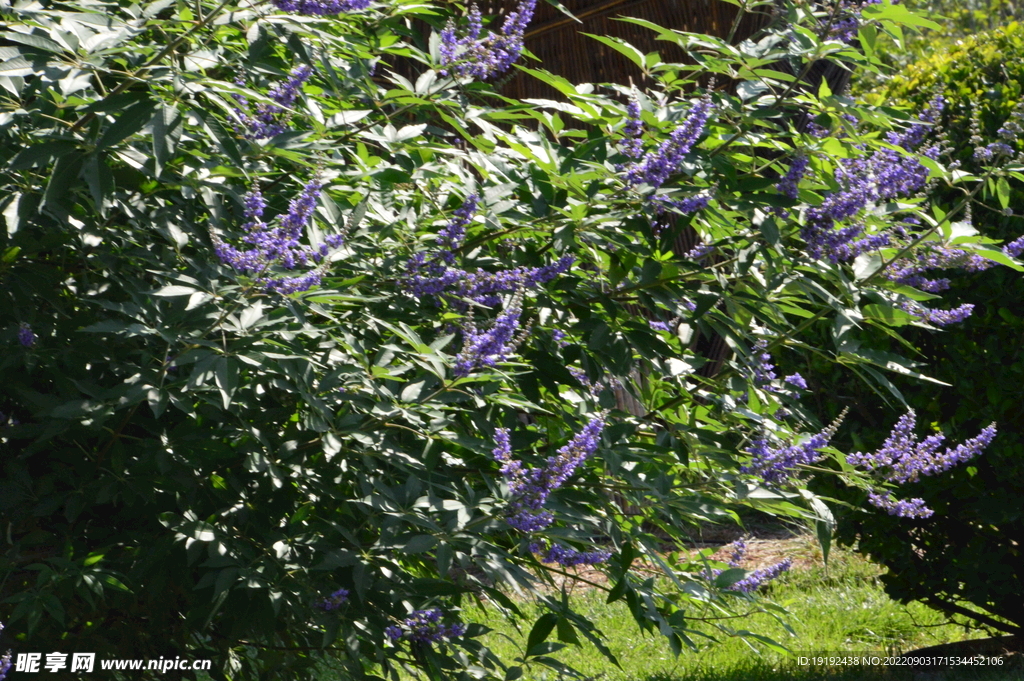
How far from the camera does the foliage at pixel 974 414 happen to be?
461 centimetres

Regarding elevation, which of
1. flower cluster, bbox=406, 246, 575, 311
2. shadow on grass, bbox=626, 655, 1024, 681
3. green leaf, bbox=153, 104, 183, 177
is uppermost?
green leaf, bbox=153, 104, 183, 177

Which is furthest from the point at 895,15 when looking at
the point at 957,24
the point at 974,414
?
the point at 957,24

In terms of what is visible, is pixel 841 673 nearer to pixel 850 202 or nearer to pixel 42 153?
pixel 850 202

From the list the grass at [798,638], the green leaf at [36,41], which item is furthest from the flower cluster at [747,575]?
the green leaf at [36,41]

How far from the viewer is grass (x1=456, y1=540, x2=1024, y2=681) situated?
16.6 feet

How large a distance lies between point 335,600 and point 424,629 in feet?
0.84

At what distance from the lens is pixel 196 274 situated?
2340mm

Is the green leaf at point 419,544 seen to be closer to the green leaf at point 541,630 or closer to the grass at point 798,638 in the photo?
the green leaf at point 541,630

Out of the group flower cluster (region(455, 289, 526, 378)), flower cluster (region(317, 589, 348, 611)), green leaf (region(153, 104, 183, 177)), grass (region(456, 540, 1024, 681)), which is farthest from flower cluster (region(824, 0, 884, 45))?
grass (region(456, 540, 1024, 681))

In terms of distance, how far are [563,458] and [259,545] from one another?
2.86ft

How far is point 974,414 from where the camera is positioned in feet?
15.3

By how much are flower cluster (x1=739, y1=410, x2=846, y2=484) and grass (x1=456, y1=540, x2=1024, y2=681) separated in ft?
7.41

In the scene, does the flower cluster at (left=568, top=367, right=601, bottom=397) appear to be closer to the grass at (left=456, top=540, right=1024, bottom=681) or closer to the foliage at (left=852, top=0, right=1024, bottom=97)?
the grass at (left=456, top=540, right=1024, bottom=681)

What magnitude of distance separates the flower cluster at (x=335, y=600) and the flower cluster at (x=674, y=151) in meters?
1.25
